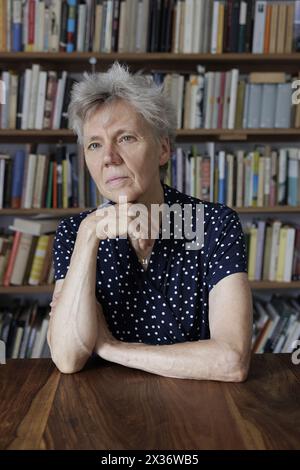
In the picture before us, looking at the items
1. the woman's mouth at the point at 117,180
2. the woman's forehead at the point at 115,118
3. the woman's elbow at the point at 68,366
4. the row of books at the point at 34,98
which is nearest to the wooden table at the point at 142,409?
the woman's elbow at the point at 68,366

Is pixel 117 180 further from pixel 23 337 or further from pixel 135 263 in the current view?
pixel 23 337

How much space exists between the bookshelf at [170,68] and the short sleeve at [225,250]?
47.9 inches

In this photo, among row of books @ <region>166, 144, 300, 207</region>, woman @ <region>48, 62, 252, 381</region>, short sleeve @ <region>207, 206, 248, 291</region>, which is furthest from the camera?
row of books @ <region>166, 144, 300, 207</region>

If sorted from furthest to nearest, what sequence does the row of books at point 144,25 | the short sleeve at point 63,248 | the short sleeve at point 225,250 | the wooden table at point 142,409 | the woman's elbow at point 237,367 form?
the row of books at point 144,25, the short sleeve at point 63,248, the short sleeve at point 225,250, the woman's elbow at point 237,367, the wooden table at point 142,409

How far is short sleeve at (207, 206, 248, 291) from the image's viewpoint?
133 centimetres

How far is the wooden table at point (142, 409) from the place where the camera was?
0.85 meters

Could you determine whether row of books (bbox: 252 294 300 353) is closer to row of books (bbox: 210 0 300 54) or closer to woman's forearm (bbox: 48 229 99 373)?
row of books (bbox: 210 0 300 54)

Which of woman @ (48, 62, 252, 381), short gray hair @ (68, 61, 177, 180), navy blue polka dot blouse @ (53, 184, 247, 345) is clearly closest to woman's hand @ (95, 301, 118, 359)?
woman @ (48, 62, 252, 381)

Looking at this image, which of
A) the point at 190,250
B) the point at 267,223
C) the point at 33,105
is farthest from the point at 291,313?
the point at 33,105

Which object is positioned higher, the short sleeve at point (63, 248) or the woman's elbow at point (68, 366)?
the short sleeve at point (63, 248)

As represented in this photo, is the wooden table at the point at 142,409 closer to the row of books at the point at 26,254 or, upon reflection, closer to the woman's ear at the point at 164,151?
the woman's ear at the point at 164,151

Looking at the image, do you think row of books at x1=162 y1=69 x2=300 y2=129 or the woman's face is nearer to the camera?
the woman's face

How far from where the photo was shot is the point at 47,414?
941 millimetres

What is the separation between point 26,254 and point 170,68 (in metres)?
1.15
